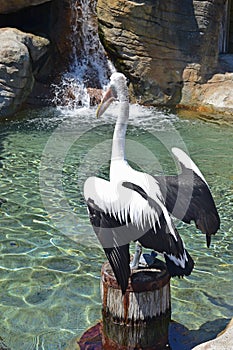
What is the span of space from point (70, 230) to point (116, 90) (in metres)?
1.88

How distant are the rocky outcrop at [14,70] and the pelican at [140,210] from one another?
208 inches

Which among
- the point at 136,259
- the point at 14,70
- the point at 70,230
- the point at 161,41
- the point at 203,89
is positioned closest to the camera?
the point at 136,259

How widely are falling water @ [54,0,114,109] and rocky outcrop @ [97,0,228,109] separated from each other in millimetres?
510

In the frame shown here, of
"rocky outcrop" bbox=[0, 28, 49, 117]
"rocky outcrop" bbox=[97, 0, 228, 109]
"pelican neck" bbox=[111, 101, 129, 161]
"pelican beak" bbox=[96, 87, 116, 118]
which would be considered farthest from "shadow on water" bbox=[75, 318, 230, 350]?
"rocky outcrop" bbox=[97, 0, 228, 109]

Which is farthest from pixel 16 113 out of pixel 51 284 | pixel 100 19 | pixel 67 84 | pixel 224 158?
pixel 51 284

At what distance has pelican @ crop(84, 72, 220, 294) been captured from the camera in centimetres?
286

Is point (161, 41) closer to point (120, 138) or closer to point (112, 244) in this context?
point (120, 138)

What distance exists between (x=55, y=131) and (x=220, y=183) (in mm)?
2840

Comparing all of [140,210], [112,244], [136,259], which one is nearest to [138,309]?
[136,259]

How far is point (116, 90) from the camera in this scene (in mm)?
3314

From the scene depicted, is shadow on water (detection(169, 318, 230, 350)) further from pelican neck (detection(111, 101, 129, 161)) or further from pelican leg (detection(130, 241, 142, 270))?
pelican neck (detection(111, 101, 129, 161))

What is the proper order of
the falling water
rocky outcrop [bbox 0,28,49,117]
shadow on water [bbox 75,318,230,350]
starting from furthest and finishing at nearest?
1. the falling water
2. rocky outcrop [bbox 0,28,49,117]
3. shadow on water [bbox 75,318,230,350]

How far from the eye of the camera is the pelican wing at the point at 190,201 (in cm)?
317

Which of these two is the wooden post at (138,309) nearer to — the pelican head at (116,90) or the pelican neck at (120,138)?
the pelican neck at (120,138)
